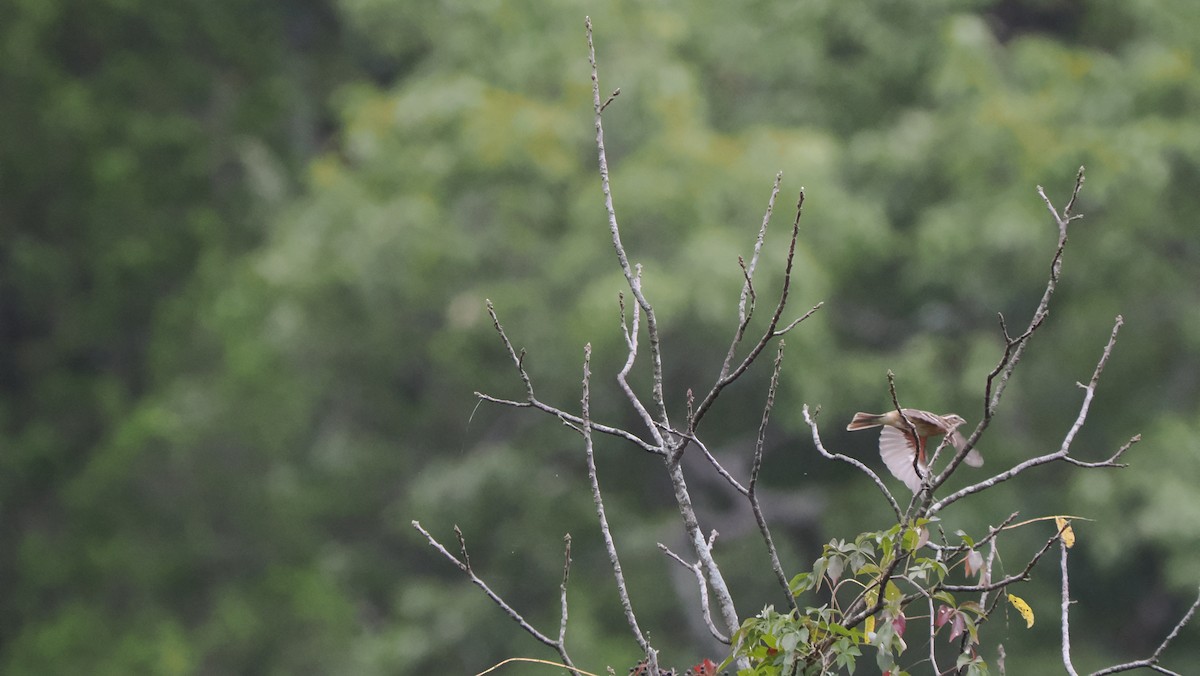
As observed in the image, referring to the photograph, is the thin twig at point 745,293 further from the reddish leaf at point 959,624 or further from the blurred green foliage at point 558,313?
the blurred green foliage at point 558,313

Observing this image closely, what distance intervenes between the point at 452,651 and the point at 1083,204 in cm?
407

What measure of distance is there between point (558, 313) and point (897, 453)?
21.3 feet

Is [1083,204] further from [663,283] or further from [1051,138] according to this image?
[663,283]

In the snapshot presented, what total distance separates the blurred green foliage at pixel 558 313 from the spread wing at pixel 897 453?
227 inches

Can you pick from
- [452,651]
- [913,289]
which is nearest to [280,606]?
[452,651]

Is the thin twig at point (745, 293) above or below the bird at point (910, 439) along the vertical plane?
above

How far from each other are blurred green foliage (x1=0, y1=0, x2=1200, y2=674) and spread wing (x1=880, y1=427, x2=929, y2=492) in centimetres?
576

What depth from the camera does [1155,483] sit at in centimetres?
776

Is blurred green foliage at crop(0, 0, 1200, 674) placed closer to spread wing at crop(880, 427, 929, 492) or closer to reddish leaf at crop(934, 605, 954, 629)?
spread wing at crop(880, 427, 929, 492)

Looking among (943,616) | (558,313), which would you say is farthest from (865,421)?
(558,313)

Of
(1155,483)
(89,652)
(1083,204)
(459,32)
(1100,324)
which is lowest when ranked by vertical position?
(89,652)

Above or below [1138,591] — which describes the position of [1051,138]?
above

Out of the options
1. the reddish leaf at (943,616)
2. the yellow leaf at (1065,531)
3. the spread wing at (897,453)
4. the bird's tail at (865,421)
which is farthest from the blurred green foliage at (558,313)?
the reddish leaf at (943,616)

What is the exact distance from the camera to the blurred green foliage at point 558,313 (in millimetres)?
8070
